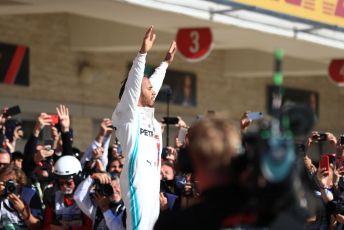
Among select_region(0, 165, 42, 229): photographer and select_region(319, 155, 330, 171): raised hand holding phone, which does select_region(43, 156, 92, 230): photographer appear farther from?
select_region(319, 155, 330, 171): raised hand holding phone

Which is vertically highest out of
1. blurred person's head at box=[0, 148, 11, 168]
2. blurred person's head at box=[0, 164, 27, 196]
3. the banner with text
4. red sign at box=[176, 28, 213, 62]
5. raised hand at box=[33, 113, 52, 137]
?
the banner with text

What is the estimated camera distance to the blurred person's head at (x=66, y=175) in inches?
359

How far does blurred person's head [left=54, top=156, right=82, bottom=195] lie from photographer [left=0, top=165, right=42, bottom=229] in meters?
0.35

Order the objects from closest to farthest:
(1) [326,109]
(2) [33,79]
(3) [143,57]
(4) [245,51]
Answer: (3) [143,57]
(2) [33,79]
(4) [245,51]
(1) [326,109]

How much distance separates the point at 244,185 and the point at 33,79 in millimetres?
11675

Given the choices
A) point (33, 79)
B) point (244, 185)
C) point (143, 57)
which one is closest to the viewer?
point (244, 185)

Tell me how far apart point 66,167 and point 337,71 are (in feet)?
30.6

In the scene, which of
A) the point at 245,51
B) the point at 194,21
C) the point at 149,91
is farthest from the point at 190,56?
the point at 149,91

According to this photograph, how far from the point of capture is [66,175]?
913cm

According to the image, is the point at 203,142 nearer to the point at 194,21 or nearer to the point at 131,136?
the point at 131,136

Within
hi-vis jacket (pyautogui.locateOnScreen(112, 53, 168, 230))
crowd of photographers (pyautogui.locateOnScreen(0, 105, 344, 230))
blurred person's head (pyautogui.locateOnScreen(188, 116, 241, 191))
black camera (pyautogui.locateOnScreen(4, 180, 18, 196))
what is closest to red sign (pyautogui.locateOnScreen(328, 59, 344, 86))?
crowd of photographers (pyautogui.locateOnScreen(0, 105, 344, 230))

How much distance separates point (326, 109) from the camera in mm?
21906

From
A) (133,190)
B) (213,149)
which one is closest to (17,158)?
(133,190)

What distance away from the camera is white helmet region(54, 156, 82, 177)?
30.0ft
